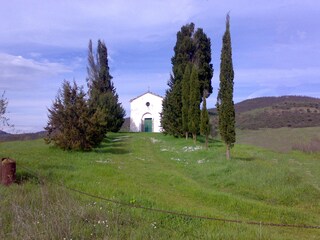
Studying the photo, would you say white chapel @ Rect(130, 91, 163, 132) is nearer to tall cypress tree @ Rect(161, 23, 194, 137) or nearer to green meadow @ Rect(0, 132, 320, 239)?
A: tall cypress tree @ Rect(161, 23, 194, 137)

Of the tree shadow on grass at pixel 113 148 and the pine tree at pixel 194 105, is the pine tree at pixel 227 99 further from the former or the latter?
the pine tree at pixel 194 105

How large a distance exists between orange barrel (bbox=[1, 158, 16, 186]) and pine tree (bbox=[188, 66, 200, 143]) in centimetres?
1851

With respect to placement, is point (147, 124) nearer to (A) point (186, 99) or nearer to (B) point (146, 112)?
(B) point (146, 112)

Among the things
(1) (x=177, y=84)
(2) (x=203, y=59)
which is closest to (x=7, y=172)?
(1) (x=177, y=84)

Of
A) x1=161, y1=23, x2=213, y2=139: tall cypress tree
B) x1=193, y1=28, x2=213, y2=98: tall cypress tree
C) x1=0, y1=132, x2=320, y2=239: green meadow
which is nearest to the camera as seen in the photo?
x1=0, y1=132, x2=320, y2=239: green meadow

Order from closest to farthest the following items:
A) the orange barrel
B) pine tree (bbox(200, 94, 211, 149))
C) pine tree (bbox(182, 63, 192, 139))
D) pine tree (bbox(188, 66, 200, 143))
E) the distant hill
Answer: the orange barrel, pine tree (bbox(200, 94, 211, 149)), pine tree (bbox(188, 66, 200, 143)), pine tree (bbox(182, 63, 192, 139)), the distant hill

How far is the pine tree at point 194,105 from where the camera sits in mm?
26203

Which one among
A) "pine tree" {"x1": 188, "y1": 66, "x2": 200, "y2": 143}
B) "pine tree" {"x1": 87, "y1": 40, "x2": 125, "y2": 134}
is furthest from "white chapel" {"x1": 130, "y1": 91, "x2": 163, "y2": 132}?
"pine tree" {"x1": 188, "y1": 66, "x2": 200, "y2": 143}

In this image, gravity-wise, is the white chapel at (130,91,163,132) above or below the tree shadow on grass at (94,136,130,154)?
above

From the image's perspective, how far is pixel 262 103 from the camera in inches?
3356

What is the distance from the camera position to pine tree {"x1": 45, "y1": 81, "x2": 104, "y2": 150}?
20188 mm

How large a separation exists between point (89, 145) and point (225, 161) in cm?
852

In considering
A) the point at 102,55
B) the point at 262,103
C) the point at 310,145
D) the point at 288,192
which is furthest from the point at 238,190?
the point at 262,103

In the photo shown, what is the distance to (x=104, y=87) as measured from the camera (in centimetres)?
4372
